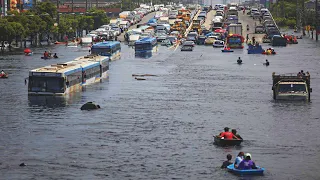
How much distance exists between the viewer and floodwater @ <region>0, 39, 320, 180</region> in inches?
2430

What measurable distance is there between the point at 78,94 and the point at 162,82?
56.3 feet

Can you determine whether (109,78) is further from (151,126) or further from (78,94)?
(151,126)

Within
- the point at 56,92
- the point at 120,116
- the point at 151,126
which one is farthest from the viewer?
the point at 56,92

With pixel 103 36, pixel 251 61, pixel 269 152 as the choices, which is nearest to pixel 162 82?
pixel 251 61

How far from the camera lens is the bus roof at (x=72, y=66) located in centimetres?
9135

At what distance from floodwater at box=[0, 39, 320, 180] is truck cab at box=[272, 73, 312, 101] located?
118 cm

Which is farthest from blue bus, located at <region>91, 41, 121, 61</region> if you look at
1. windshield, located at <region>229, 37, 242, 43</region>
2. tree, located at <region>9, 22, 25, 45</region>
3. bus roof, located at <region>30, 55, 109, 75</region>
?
windshield, located at <region>229, 37, 242, 43</region>

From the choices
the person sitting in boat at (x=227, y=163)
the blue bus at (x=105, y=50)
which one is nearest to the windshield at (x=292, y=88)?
the person sitting in boat at (x=227, y=163)

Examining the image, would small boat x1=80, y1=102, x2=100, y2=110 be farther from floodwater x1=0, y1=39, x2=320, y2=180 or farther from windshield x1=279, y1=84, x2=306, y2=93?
windshield x1=279, y1=84, x2=306, y2=93

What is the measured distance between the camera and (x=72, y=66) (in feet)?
322

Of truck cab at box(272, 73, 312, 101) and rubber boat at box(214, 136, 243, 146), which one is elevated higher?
truck cab at box(272, 73, 312, 101)

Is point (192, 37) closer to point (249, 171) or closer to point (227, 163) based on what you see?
point (227, 163)

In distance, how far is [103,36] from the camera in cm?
19838

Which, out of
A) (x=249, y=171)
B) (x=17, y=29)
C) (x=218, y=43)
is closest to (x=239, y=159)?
(x=249, y=171)
